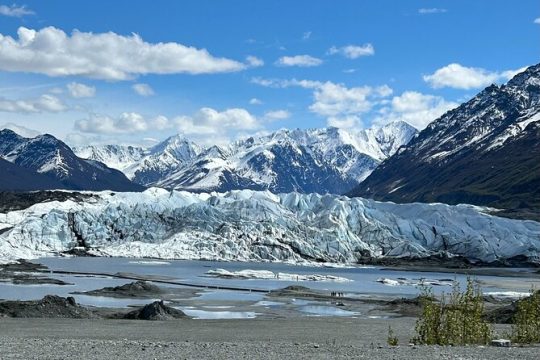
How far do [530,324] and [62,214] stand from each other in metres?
142

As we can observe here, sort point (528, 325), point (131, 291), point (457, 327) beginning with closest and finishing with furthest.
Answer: point (457, 327)
point (528, 325)
point (131, 291)

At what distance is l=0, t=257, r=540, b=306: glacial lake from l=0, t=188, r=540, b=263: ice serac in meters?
9.79

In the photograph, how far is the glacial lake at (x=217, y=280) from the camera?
8125cm

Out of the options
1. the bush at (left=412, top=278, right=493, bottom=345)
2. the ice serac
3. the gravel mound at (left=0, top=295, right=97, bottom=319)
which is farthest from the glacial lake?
the bush at (left=412, top=278, right=493, bottom=345)

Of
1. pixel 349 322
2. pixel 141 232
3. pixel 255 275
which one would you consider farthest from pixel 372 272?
pixel 349 322

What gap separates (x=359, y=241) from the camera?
168 meters

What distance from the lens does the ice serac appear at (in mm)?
159000

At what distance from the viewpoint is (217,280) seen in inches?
4163

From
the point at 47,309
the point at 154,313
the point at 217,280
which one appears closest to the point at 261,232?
the point at 217,280

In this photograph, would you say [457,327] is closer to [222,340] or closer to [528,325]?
[528,325]

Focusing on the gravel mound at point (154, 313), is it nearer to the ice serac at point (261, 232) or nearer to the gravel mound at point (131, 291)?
the gravel mound at point (131, 291)

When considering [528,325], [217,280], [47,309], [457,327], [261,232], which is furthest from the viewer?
[261,232]

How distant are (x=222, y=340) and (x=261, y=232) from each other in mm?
125007

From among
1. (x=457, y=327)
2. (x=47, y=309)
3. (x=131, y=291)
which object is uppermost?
(x=457, y=327)
